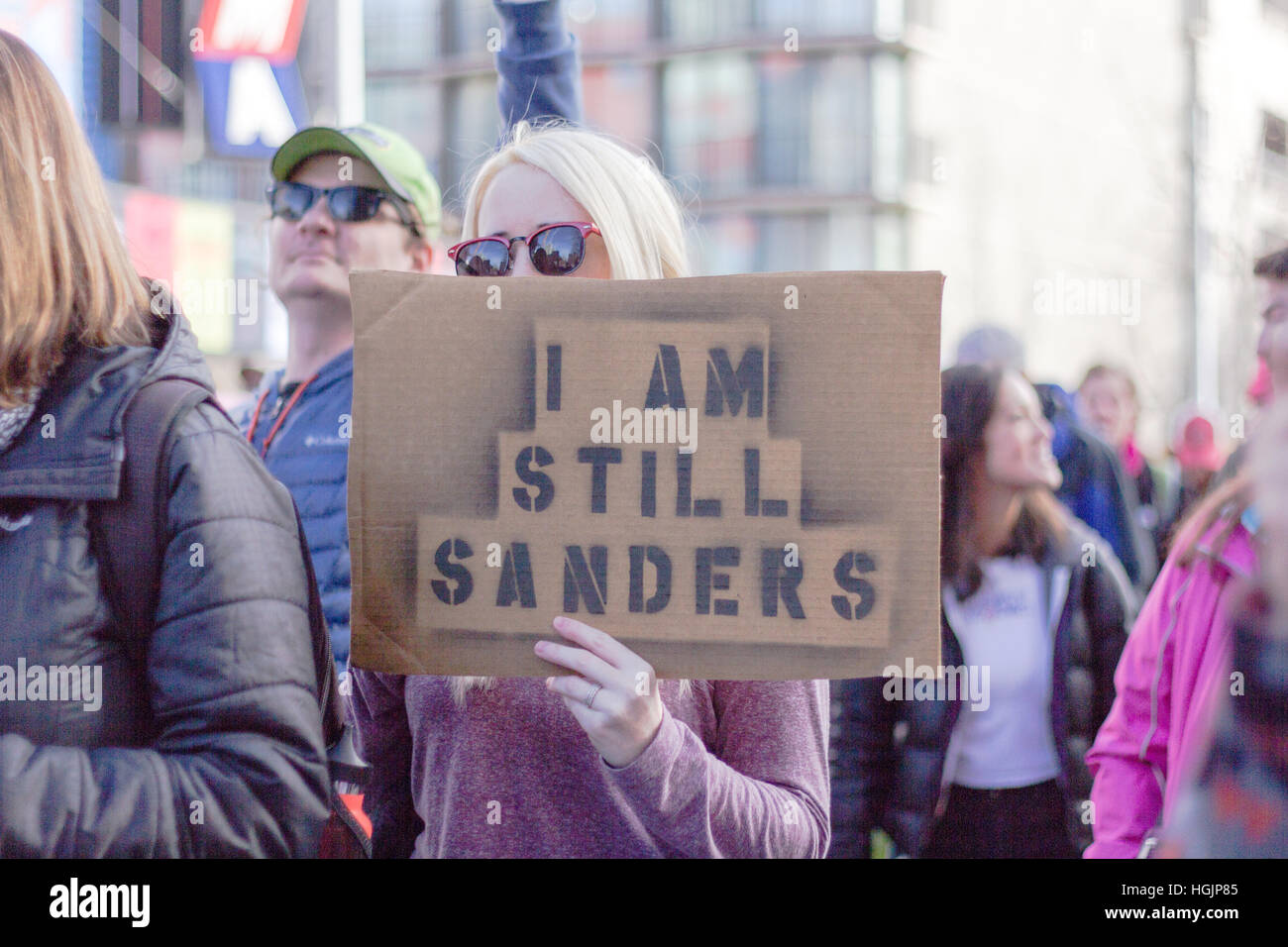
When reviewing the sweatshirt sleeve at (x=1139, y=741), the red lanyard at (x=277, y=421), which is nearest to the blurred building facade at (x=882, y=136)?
the red lanyard at (x=277, y=421)

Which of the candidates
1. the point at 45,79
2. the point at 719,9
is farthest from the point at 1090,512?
the point at 719,9

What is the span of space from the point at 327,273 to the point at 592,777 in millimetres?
1642

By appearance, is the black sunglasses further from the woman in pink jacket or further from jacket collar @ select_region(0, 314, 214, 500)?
the woman in pink jacket

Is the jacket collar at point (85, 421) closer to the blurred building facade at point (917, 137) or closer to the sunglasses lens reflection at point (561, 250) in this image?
the sunglasses lens reflection at point (561, 250)

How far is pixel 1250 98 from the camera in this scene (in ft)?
51.8

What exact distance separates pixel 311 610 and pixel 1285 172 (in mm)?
19494

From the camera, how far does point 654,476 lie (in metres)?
1.63

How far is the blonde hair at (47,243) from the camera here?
149 cm

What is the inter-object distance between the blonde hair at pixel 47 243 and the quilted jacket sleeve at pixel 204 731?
195 mm

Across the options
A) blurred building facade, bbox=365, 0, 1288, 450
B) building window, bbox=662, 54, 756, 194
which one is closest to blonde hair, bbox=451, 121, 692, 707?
blurred building facade, bbox=365, 0, 1288, 450

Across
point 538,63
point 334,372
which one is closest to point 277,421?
point 334,372

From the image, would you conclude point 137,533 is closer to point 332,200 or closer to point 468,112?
point 332,200

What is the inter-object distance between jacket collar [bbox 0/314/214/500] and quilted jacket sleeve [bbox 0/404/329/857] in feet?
0.22
